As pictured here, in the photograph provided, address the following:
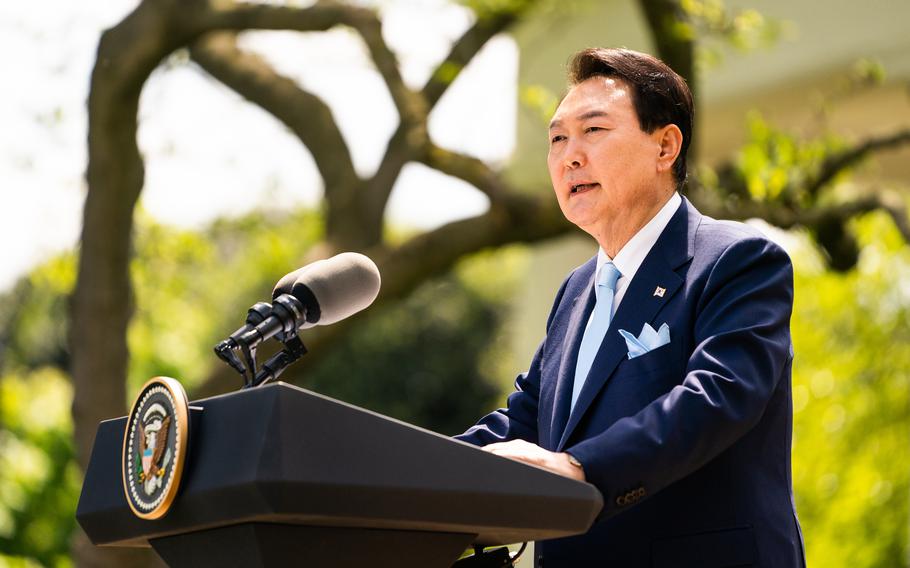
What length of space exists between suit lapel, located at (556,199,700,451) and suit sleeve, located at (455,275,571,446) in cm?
20

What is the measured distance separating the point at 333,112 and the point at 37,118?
1504 mm

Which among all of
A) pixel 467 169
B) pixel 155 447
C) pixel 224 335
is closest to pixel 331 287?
pixel 155 447

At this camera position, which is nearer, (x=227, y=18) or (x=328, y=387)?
(x=227, y=18)

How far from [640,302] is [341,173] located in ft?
14.9

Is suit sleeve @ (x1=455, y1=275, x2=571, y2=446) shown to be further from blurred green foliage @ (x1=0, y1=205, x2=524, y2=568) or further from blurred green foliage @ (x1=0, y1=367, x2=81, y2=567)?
blurred green foliage @ (x1=0, y1=367, x2=81, y2=567)

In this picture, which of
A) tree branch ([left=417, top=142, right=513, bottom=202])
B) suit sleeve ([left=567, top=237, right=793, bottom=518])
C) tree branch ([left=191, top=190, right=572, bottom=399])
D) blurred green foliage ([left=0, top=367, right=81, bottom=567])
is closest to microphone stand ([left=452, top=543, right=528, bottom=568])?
suit sleeve ([left=567, top=237, right=793, bottom=518])

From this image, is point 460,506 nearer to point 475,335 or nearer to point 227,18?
point 227,18

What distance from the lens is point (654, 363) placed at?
1973 mm

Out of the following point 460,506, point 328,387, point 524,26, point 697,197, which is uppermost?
point 328,387

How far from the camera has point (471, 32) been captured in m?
6.40

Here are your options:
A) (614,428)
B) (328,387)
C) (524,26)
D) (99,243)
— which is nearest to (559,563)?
(614,428)

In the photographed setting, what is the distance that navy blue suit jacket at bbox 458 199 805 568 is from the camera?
5.71 feet

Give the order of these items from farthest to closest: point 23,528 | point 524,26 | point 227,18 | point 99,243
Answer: point 23,528
point 524,26
point 99,243
point 227,18

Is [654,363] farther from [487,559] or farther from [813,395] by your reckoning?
[813,395]
